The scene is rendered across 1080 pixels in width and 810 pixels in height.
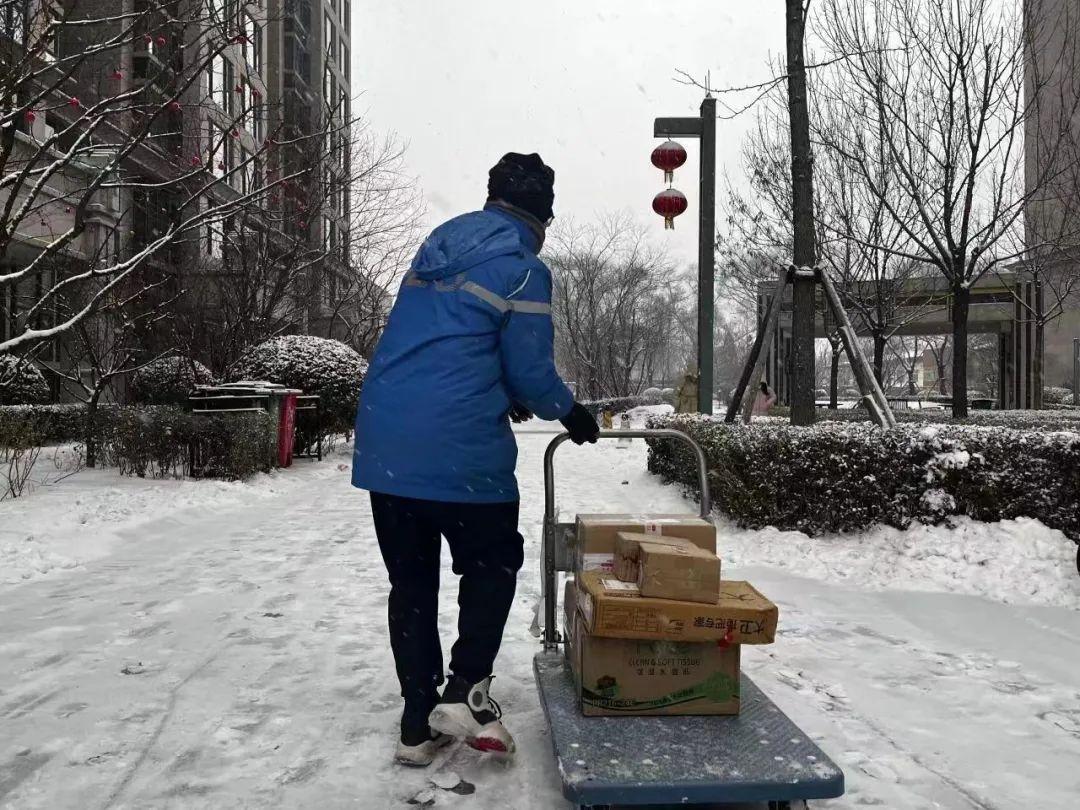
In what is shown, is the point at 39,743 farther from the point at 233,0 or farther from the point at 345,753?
the point at 233,0

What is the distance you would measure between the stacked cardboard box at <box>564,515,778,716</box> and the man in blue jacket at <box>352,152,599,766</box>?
12.5 inches

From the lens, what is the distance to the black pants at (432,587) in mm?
2656

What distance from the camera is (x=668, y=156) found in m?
10.6

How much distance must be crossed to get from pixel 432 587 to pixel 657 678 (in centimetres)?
75

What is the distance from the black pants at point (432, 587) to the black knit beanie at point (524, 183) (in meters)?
0.99

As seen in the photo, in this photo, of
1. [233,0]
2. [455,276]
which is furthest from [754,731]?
[233,0]

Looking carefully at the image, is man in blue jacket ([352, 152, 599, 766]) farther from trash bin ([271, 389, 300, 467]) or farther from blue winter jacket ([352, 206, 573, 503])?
trash bin ([271, 389, 300, 467])

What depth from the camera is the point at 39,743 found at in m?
2.87

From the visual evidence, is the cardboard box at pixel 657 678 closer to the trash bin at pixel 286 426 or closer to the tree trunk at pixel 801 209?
the tree trunk at pixel 801 209

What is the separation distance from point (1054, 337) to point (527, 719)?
165 feet

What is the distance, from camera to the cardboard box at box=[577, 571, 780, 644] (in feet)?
8.26

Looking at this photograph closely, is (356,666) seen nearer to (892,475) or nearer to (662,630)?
(662,630)

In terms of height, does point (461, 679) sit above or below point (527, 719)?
above

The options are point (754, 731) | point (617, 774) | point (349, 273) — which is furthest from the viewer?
point (349, 273)
